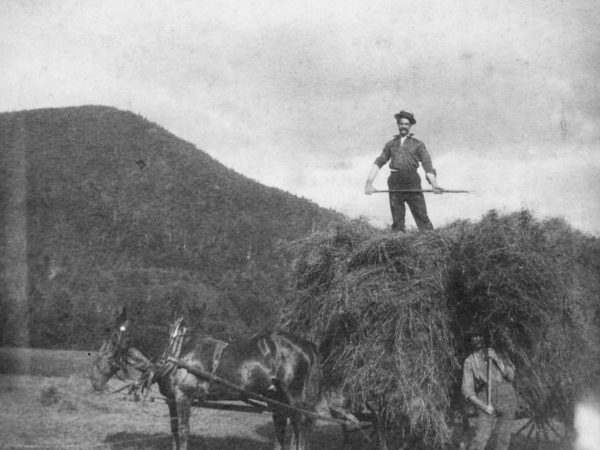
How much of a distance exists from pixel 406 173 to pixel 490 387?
138 inches

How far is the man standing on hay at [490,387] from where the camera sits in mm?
6379

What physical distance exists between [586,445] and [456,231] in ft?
11.6

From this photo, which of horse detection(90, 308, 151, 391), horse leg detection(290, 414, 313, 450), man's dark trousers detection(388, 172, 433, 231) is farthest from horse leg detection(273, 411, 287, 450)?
man's dark trousers detection(388, 172, 433, 231)

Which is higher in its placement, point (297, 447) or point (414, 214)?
point (414, 214)

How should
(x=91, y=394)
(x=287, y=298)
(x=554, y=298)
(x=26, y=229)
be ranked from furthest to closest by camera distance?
(x=26, y=229)
(x=91, y=394)
(x=287, y=298)
(x=554, y=298)

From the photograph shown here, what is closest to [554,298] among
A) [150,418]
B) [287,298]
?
[287,298]

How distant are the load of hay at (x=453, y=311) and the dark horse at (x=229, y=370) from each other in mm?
505

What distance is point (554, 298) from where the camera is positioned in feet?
21.4

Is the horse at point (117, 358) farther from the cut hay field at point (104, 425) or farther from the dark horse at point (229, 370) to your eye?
the cut hay field at point (104, 425)

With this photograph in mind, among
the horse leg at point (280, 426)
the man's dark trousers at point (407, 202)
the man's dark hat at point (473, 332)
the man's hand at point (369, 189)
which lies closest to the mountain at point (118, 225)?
the horse leg at point (280, 426)

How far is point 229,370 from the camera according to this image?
7461 millimetres

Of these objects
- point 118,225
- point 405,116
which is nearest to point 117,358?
point 405,116

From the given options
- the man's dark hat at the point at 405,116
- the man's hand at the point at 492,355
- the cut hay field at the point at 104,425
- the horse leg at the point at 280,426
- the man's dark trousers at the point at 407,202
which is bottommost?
the cut hay field at the point at 104,425

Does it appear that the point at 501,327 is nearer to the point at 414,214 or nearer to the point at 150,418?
the point at 414,214
